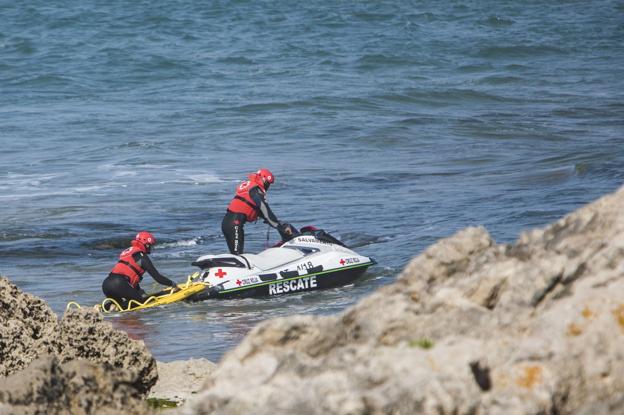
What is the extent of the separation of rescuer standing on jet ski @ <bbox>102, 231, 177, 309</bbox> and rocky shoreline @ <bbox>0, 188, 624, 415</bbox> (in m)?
9.19

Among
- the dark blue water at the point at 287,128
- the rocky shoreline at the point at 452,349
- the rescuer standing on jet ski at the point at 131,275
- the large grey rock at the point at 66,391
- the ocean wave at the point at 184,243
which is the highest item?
the rocky shoreline at the point at 452,349

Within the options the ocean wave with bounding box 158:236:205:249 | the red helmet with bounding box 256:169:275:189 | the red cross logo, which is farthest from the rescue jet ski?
the ocean wave with bounding box 158:236:205:249

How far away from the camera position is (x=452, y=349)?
417 centimetres

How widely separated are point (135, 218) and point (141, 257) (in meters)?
7.19

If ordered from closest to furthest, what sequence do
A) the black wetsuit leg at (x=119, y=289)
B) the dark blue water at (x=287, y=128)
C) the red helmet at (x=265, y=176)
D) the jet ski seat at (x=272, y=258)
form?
1. the black wetsuit leg at (x=119, y=289)
2. the jet ski seat at (x=272, y=258)
3. the red helmet at (x=265, y=176)
4. the dark blue water at (x=287, y=128)

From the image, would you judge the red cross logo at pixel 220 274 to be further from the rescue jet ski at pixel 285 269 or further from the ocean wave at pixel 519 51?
the ocean wave at pixel 519 51

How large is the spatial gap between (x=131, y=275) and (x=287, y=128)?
1857 centimetres

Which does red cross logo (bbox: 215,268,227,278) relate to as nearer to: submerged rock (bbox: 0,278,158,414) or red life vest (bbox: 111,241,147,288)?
red life vest (bbox: 111,241,147,288)

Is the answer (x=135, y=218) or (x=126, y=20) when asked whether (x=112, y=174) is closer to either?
(x=135, y=218)

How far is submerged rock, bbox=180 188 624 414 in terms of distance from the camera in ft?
12.7

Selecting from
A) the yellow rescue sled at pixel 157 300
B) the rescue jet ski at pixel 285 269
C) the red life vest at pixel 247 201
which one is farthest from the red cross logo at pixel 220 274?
the red life vest at pixel 247 201

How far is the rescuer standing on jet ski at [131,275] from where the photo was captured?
15.0 m

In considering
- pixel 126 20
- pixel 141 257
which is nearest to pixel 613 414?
pixel 141 257

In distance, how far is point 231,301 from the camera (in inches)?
615
